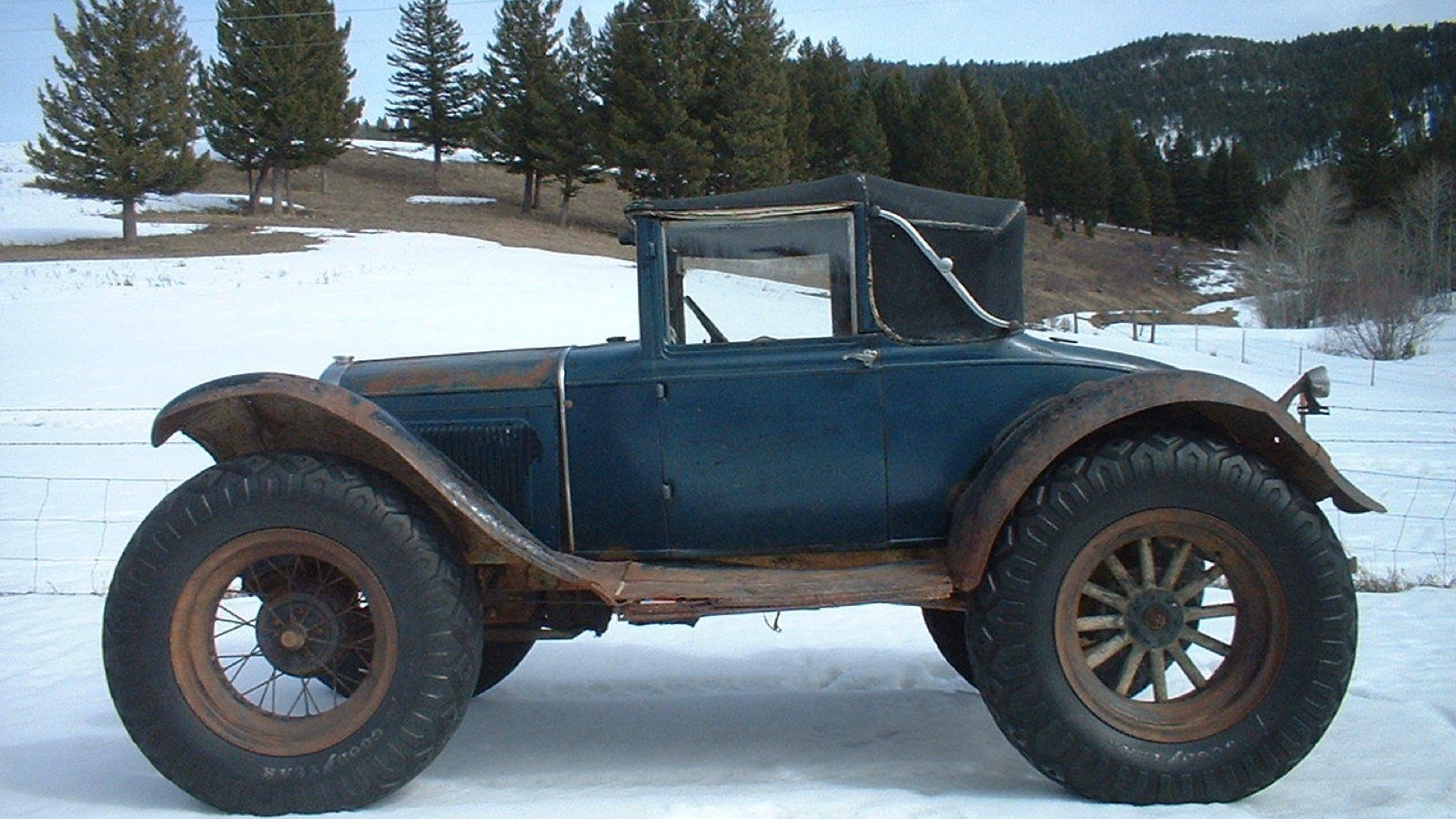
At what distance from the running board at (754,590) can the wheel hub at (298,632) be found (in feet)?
3.16

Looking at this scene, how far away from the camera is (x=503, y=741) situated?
4.36 m

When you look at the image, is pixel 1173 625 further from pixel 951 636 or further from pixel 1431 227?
pixel 1431 227

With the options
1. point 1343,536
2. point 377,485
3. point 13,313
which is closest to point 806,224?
point 377,485

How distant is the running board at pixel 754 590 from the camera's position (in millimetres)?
3527

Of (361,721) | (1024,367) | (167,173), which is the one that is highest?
(167,173)

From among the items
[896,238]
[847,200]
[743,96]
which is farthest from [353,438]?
[743,96]

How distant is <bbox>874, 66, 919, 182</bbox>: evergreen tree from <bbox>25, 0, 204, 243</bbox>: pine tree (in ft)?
121

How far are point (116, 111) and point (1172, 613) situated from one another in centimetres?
3890

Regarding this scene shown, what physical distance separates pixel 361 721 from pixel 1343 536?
840cm

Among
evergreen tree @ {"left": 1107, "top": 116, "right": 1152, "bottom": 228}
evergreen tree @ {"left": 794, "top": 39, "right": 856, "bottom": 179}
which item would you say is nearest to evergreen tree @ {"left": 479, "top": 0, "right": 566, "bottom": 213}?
evergreen tree @ {"left": 794, "top": 39, "right": 856, "bottom": 179}

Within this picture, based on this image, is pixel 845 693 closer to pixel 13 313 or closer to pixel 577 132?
pixel 13 313

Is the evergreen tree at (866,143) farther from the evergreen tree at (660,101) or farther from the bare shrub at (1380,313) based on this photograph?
the bare shrub at (1380,313)

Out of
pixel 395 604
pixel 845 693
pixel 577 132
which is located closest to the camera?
pixel 395 604

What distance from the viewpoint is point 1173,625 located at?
3.60 metres
